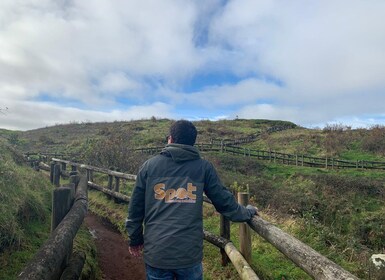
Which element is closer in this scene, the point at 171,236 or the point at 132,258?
the point at 171,236

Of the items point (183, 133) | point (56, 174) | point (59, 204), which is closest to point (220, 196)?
point (183, 133)

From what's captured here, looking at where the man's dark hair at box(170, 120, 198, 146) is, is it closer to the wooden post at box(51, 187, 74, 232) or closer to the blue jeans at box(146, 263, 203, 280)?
the blue jeans at box(146, 263, 203, 280)

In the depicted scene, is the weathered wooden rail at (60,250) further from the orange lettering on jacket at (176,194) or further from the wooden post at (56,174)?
the wooden post at (56,174)

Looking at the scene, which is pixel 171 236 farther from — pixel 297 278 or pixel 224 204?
pixel 297 278

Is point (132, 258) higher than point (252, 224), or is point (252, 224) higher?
point (252, 224)

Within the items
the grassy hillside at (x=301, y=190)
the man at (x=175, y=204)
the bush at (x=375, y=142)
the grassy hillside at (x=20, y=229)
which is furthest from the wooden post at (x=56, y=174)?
the bush at (x=375, y=142)

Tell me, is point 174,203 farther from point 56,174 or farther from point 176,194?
point 56,174

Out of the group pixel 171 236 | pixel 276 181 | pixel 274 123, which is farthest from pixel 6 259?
pixel 274 123

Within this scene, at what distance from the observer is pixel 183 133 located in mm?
3334

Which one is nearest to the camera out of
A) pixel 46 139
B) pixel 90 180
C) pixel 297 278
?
pixel 297 278

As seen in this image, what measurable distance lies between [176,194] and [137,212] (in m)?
0.48

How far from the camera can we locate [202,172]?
3277 mm

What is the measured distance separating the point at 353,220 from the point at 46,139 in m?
37.0

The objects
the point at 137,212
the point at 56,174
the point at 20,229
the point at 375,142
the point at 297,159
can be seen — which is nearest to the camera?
the point at 137,212
